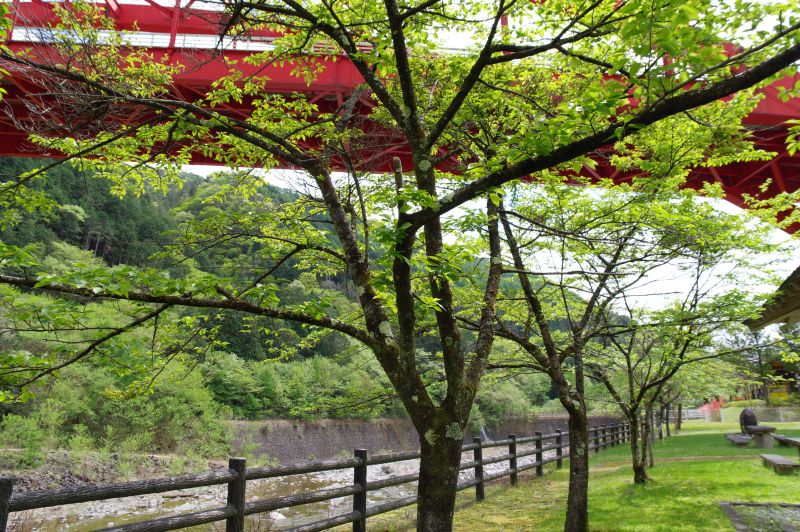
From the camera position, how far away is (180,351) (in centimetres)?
480

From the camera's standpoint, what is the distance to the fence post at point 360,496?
623 centimetres

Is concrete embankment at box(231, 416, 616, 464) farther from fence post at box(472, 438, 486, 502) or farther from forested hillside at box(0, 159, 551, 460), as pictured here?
fence post at box(472, 438, 486, 502)

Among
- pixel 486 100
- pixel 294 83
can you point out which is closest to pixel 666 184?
pixel 486 100

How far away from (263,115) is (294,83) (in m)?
4.98

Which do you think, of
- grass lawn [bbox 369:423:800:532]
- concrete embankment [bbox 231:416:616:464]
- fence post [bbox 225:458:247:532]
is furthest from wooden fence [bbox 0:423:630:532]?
concrete embankment [bbox 231:416:616:464]

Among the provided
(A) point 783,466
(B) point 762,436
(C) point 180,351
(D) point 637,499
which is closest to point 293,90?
(C) point 180,351

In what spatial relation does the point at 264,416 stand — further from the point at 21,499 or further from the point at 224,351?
the point at 21,499

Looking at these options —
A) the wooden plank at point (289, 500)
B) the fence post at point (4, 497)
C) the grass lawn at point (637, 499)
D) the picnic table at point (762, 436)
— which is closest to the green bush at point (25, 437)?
the grass lawn at point (637, 499)

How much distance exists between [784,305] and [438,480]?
633 cm

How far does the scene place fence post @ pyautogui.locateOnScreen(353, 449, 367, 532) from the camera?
6227 mm

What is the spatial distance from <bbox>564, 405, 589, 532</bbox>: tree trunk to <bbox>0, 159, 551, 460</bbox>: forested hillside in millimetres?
1838

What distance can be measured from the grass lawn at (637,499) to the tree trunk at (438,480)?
12.6 ft

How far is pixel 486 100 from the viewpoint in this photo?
546 centimetres

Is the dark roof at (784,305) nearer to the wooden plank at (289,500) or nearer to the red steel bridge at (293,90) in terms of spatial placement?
the red steel bridge at (293,90)
